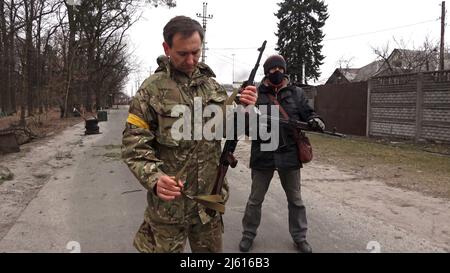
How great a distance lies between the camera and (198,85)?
90.8 inches

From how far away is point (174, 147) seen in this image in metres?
2.22

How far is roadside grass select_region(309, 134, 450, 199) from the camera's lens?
745 centimetres

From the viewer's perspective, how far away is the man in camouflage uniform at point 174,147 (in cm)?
212

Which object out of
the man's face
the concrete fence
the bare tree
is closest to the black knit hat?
the man's face

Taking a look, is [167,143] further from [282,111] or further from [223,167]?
[282,111]

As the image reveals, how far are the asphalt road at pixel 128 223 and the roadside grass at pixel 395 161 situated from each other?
185 centimetres

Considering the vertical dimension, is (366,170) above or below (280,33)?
below

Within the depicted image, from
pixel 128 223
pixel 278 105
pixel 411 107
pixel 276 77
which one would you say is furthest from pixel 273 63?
pixel 411 107

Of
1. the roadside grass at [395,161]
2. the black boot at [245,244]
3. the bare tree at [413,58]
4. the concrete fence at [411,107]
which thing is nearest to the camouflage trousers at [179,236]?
the black boot at [245,244]

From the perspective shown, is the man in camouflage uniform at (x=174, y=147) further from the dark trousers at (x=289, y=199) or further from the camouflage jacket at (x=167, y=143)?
the dark trousers at (x=289, y=199)

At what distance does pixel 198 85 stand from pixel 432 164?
8.45m

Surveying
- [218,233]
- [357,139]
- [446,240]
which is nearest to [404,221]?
[446,240]
